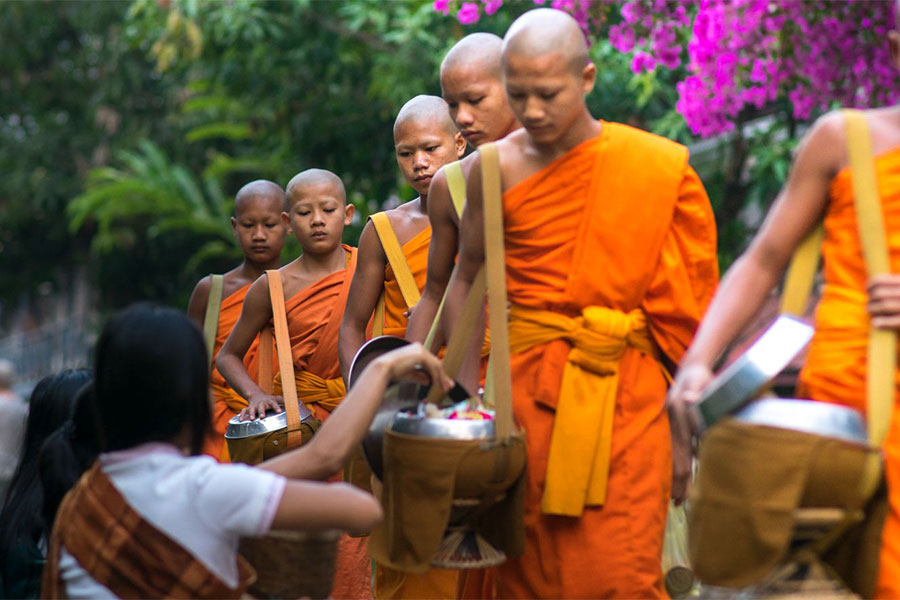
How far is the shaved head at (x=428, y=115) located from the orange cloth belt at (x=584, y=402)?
178 centimetres

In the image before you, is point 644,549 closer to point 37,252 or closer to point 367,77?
point 367,77

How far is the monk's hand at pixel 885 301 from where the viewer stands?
3232 millimetres

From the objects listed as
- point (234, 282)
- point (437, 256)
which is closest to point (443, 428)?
A: point (437, 256)

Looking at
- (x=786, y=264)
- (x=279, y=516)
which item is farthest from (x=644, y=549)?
(x=279, y=516)

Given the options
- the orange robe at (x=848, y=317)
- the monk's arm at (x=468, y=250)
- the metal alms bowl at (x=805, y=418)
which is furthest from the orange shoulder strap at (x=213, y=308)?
the metal alms bowl at (x=805, y=418)

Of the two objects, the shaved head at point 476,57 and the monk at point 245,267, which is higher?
the shaved head at point 476,57

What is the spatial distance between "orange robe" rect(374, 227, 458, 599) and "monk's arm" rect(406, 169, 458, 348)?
83 centimetres

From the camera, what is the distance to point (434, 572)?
5.59m

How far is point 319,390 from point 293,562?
3315mm

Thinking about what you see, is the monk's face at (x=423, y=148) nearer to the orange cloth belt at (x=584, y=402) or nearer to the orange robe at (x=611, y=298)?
the orange robe at (x=611, y=298)

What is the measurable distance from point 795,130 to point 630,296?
733 centimetres

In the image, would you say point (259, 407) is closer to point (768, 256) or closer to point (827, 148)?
point (768, 256)

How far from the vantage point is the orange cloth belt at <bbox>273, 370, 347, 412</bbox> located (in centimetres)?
663

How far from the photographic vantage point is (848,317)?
11.1ft
